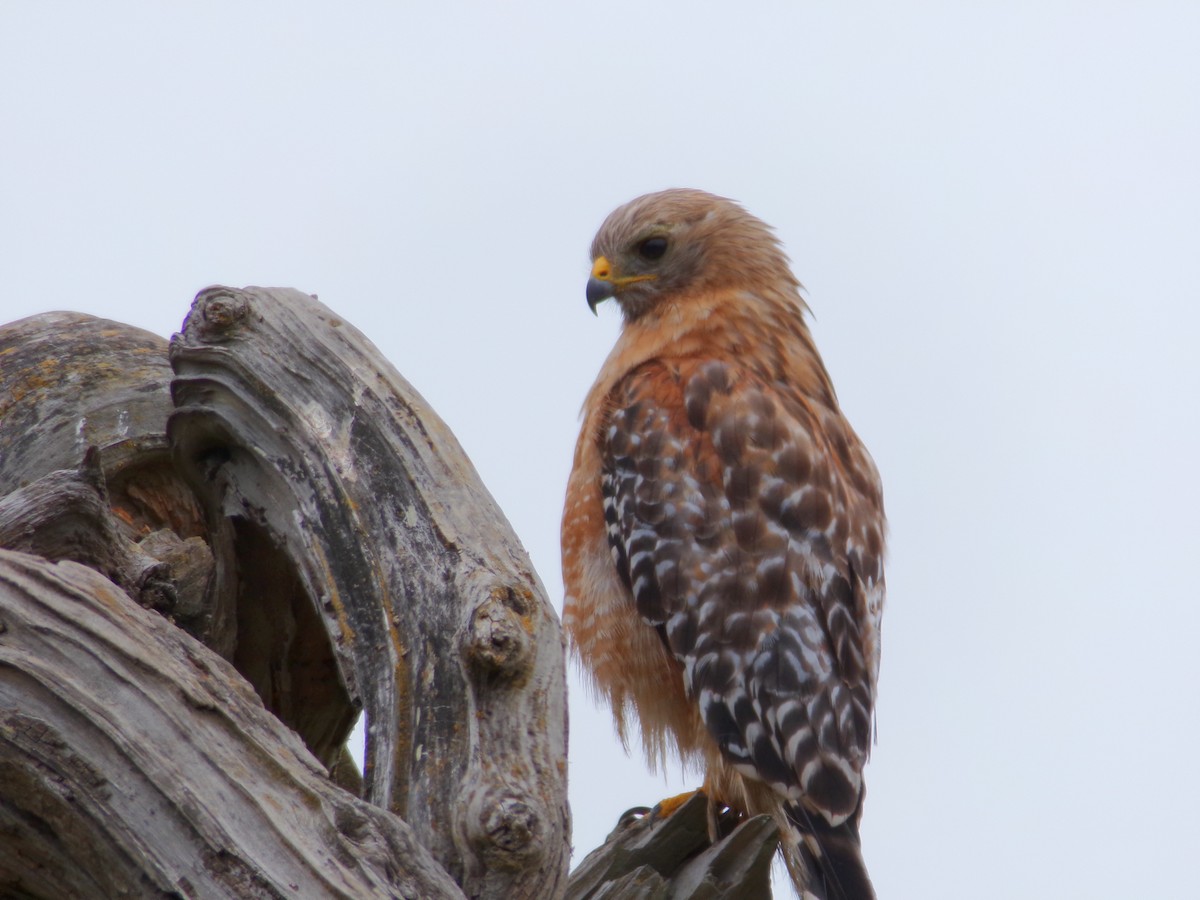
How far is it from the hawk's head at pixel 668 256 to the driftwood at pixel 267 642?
2.40 meters

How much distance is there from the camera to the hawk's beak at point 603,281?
683 cm

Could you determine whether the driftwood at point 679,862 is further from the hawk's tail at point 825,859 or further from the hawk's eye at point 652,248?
the hawk's eye at point 652,248

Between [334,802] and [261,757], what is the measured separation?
0.64 ft

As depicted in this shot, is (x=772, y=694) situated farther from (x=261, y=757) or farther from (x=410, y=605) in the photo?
(x=261, y=757)

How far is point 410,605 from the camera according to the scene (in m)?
3.80

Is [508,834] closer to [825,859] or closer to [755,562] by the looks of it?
[825,859]

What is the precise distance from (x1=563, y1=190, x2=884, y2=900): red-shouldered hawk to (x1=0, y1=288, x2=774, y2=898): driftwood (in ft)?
1.83

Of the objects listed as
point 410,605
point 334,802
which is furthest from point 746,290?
point 334,802

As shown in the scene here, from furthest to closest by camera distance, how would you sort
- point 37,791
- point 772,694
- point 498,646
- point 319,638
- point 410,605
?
point 772,694 < point 319,638 < point 410,605 < point 498,646 < point 37,791

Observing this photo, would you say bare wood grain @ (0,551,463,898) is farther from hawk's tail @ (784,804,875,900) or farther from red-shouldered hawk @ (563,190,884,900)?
red-shouldered hawk @ (563,190,884,900)

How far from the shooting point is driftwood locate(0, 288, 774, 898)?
2932 mm

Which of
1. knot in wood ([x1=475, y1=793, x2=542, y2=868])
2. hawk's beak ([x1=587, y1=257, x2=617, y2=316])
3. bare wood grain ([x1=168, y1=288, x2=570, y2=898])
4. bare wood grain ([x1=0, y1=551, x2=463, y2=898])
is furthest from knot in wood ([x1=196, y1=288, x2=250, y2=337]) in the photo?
hawk's beak ([x1=587, y1=257, x2=617, y2=316])

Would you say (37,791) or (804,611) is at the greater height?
(804,611)

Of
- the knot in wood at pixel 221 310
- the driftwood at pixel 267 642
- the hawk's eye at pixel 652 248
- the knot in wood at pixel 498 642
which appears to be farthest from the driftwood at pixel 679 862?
the hawk's eye at pixel 652 248
